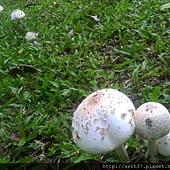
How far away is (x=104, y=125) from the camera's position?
1.34 metres

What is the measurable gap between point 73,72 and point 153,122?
151 centimetres

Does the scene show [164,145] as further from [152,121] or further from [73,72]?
[73,72]

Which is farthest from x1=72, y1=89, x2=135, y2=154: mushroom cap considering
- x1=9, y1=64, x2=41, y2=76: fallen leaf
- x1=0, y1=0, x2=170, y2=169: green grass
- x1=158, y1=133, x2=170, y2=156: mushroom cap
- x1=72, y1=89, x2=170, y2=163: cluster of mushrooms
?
x1=9, y1=64, x2=41, y2=76: fallen leaf

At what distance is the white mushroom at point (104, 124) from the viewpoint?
1323 mm

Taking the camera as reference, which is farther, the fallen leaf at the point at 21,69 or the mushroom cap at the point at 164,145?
the fallen leaf at the point at 21,69

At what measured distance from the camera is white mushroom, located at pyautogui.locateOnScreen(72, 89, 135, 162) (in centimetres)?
132

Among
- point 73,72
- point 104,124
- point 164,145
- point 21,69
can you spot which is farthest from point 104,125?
point 21,69

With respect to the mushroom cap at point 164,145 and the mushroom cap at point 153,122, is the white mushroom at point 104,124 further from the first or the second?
the mushroom cap at point 164,145

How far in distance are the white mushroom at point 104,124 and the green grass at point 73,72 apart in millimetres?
372

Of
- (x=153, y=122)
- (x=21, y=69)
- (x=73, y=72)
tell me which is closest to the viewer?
(x=153, y=122)

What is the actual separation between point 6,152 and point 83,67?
4.03 ft

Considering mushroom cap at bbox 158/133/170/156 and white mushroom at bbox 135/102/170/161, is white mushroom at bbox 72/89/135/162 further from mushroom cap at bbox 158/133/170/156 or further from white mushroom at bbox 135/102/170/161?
mushroom cap at bbox 158/133/170/156

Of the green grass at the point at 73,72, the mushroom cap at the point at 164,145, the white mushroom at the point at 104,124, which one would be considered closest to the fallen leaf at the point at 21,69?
the green grass at the point at 73,72

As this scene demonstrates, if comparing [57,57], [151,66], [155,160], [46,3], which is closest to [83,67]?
[57,57]
